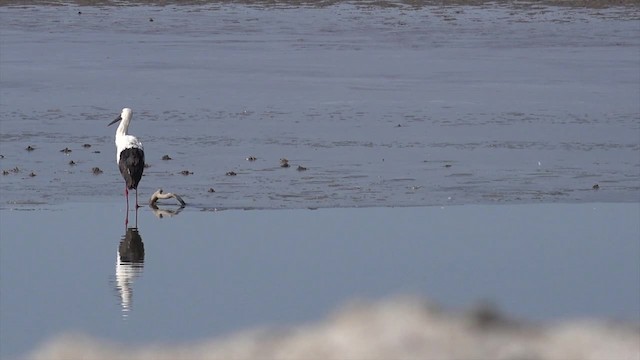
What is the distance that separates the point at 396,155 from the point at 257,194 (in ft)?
9.10

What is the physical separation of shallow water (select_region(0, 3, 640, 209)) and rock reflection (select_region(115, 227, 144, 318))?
1442mm

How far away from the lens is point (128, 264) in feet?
39.6

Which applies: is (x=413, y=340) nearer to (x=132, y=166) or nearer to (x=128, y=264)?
(x=128, y=264)

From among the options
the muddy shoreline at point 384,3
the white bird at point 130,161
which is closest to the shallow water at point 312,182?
the white bird at point 130,161

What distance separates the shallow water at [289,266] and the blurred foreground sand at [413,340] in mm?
3651

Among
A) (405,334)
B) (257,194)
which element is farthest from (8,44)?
(405,334)

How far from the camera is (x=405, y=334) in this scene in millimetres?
5148

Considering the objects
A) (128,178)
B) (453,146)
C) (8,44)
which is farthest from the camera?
(8,44)

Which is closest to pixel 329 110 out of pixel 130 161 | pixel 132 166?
pixel 130 161

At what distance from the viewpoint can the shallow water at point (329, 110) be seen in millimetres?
15445

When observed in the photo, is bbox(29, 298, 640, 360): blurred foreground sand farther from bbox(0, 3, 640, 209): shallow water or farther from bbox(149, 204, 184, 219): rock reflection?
bbox(0, 3, 640, 209): shallow water

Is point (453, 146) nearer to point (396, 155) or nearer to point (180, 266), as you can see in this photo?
point (396, 155)

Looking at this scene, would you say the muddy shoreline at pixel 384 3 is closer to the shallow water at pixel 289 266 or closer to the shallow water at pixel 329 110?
the shallow water at pixel 329 110

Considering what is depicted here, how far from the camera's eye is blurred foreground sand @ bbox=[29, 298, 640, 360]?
509 centimetres
